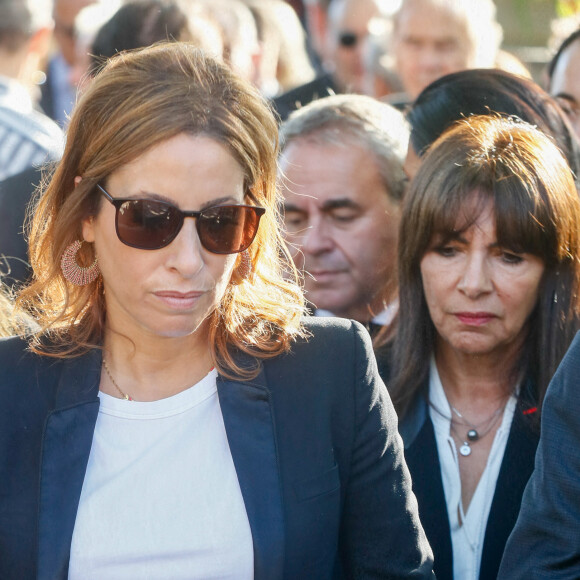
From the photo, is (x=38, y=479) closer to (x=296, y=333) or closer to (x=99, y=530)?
(x=99, y=530)

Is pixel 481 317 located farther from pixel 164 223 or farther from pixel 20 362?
pixel 20 362

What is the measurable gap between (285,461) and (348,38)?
5.25m

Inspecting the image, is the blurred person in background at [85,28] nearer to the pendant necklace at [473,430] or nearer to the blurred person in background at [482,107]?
the blurred person in background at [482,107]

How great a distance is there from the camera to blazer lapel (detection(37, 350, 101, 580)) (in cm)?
209

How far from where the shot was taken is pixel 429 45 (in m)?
5.52

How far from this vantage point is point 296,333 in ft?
7.82

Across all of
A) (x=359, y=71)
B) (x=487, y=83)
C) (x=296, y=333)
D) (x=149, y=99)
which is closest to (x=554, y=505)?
(x=296, y=333)

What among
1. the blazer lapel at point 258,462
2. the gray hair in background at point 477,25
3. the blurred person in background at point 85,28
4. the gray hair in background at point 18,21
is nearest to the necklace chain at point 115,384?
the blazer lapel at point 258,462

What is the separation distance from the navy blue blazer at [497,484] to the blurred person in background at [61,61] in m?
4.90

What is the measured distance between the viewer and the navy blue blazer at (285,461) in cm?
213

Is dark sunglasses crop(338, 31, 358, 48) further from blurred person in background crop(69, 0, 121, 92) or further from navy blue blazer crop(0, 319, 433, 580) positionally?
navy blue blazer crop(0, 319, 433, 580)

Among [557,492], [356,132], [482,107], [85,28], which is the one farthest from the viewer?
[85,28]

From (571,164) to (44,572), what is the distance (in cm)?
215

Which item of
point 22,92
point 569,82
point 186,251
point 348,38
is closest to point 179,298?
point 186,251
